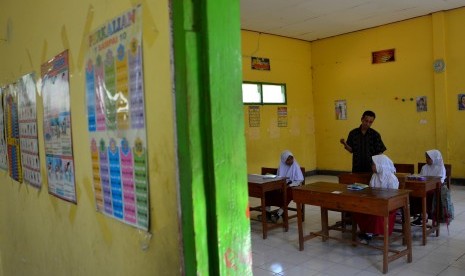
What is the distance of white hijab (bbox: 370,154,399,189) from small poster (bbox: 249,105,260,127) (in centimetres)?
379

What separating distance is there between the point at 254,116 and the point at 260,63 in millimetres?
1130

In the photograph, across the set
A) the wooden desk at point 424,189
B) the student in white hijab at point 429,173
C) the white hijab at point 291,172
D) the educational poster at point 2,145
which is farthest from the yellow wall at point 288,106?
the educational poster at point 2,145

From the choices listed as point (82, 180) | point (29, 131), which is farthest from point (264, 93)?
point (82, 180)

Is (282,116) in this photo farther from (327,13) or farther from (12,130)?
(12,130)

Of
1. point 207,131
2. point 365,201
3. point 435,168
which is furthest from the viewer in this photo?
point 435,168

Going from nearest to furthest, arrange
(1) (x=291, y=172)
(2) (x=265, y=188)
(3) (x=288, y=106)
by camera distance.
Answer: (2) (x=265, y=188)
(1) (x=291, y=172)
(3) (x=288, y=106)

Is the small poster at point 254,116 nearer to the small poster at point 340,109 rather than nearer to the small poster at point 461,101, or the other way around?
the small poster at point 340,109

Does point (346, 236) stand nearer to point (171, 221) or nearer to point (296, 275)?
point (296, 275)

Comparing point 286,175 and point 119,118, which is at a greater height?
point 119,118

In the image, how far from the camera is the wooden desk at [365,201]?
324 centimetres

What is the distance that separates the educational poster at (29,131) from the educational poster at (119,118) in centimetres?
75

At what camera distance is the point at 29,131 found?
187 centimetres

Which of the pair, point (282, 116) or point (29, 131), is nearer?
point (29, 131)

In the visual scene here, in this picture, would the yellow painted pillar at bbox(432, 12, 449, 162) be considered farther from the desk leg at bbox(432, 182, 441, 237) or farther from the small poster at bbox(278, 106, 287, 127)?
the desk leg at bbox(432, 182, 441, 237)
